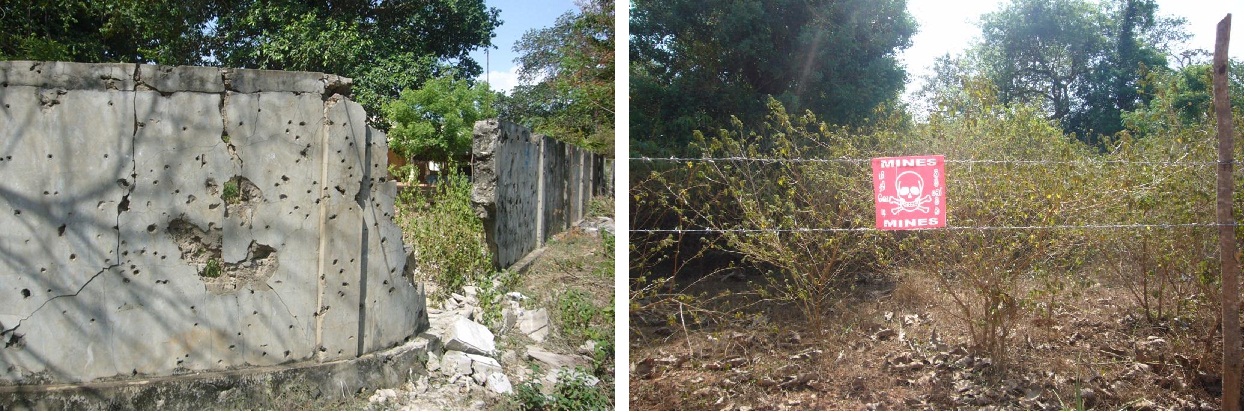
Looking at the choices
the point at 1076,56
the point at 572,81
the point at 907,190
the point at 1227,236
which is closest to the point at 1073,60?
the point at 1076,56

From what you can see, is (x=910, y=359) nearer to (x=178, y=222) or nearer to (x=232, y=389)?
(x=232, y=389)

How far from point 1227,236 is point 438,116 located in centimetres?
1067

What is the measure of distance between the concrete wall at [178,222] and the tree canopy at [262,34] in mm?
7053

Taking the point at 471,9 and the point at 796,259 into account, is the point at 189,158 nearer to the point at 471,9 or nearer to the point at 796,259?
the point at 796,259

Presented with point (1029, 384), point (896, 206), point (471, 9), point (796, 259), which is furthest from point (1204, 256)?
point (471, 9)

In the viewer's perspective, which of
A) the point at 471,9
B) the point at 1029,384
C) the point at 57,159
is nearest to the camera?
the point at 57,159

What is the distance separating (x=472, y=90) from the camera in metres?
12.5

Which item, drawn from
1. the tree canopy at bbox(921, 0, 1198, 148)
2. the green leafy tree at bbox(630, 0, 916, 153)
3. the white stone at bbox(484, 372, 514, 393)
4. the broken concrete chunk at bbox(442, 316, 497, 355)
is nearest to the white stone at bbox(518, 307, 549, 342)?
the broken concrete chunk at bbox(442, 316, 497, 355)

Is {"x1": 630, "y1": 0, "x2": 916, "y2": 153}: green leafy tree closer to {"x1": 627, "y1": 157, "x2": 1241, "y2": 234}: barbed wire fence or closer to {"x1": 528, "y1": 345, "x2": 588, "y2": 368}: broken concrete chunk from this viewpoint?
{"x1": 627, "y1": 157, "x2": 1241, "y2": 234}: barbed wire fence

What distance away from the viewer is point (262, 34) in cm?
1030

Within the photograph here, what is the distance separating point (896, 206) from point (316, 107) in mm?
2478

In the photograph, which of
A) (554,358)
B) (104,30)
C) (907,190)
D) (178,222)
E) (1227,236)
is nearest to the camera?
(178,222)

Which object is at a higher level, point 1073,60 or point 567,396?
point 1073,60

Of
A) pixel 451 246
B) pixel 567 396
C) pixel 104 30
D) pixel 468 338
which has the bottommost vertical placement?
pixel 567 396
